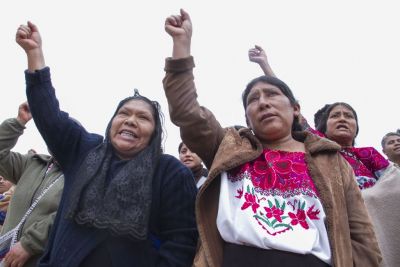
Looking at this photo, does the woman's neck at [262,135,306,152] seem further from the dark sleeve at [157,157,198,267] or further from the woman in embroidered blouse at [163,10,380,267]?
the dark sleeve at [157,157,198,267]

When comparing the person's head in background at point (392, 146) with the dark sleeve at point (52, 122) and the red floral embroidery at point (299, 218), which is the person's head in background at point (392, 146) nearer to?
the red floral embroidery at point (299, 218)

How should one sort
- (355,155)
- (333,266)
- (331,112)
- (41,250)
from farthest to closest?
(331,112), (355,155), (41,250), (333,266)

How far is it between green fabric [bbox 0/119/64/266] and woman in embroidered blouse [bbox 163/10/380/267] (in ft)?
4.54

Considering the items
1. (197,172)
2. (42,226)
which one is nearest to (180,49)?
(42,226)

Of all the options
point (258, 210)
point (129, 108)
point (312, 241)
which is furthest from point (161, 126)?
point (312, 241)

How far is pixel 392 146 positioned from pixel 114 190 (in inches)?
128

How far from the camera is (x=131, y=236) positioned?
1.88 meters

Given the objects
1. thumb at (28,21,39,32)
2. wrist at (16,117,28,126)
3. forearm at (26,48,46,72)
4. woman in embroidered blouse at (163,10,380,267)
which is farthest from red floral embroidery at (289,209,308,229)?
wrist at (16,117,28,126)

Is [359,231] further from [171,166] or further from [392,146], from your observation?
[392,146]

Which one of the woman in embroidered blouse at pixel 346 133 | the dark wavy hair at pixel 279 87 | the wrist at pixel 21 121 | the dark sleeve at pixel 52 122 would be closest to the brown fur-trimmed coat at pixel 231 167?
the dark wavy hair at pixel 279 87

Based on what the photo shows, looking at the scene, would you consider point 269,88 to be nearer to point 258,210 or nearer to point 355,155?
point 258,210

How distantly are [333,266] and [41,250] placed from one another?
194cm

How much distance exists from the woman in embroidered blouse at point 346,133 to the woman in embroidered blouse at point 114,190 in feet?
3.86

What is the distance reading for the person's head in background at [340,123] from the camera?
324cm
